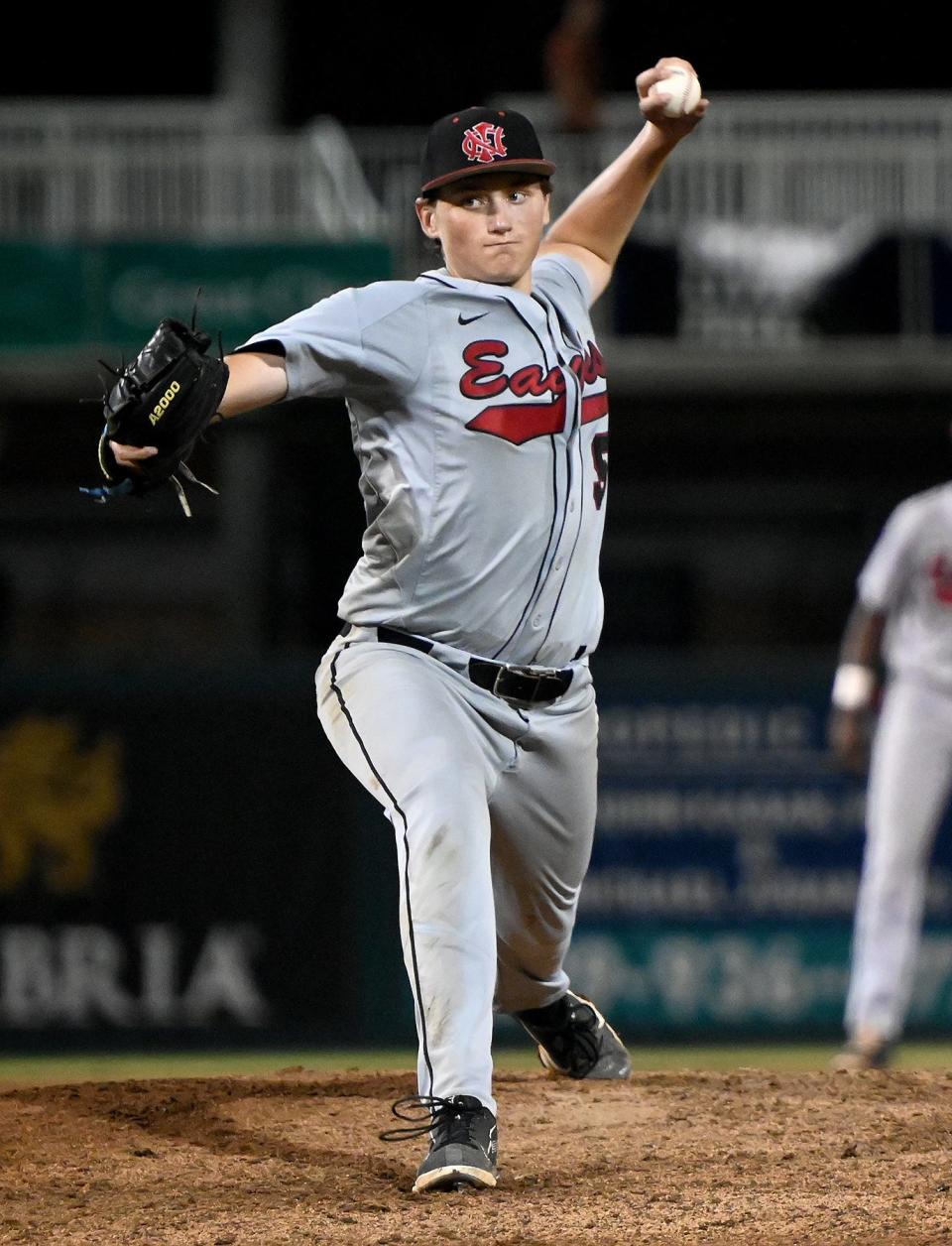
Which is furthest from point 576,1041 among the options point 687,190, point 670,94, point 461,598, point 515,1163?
point 687,190

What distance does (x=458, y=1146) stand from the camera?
3424 millimetres

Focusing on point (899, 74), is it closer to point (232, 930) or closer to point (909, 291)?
point (909, 291)

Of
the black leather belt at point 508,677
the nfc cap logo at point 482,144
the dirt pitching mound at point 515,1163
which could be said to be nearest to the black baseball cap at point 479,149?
the nfc cap logo at point 482,144

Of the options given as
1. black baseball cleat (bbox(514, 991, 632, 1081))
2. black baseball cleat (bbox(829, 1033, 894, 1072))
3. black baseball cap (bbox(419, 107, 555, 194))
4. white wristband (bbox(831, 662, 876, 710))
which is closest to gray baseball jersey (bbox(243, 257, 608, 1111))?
black baseball cap (bbox(419, 107, 555, 194))

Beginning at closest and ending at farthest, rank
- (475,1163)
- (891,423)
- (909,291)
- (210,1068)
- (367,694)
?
(475,1163) < (367,694) < (210,1068) < (909,291) < (891,423)

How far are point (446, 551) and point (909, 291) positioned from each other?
366 inches

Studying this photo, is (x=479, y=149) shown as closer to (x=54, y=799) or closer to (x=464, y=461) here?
(x=464, y=461)

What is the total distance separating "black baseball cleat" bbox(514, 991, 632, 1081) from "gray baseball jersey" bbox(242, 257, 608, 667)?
3.33 feet

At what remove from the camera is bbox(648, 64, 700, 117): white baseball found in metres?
4.25

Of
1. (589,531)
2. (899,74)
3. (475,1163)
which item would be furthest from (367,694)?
(899,74)

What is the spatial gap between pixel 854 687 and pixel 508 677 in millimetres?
3426

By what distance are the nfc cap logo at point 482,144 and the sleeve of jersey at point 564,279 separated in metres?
0.35

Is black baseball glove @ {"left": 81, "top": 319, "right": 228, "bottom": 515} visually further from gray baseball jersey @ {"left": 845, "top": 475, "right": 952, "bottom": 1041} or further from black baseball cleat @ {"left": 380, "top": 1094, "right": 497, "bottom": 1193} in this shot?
gray baseball jersey @ {"left": 845, "top": 475, "right": 952, "bottom": 1041}

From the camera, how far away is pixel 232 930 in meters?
8.45
